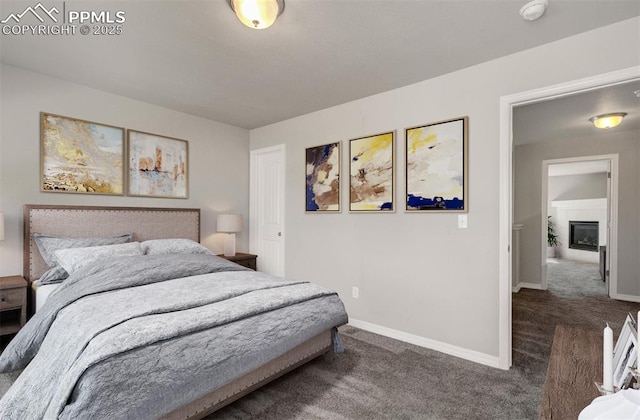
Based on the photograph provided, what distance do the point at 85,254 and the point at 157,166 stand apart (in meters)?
1.32

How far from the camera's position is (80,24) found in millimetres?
2104

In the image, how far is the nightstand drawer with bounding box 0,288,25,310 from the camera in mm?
2391

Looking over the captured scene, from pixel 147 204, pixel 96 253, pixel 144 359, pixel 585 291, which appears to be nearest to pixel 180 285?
pixel 144 359

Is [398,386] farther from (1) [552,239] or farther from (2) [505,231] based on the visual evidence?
(1) [552,239]

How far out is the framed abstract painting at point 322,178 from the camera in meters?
3.54

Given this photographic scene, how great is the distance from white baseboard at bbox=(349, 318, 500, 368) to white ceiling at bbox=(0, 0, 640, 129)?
2374 mm

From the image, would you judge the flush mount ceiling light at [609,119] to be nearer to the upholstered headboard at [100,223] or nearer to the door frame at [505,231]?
the door frame at [505,231]

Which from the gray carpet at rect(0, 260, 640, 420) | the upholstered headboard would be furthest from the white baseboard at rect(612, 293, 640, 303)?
the upholstered headboard

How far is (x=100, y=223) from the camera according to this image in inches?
123

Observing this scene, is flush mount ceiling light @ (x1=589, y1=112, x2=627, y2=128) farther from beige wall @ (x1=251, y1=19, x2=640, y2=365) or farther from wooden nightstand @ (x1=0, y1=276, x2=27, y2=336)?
wooden nightstand @ (x1=0, y1=276, x2=27, y2=336)

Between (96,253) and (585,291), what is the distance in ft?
21.3

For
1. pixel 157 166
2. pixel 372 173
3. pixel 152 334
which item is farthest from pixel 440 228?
pixel 157 166

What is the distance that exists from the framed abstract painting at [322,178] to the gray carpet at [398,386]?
1417 millimetres

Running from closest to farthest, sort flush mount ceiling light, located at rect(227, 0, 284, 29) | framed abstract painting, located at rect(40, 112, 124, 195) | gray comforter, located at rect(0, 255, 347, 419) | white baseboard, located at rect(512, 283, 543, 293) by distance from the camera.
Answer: gray comforter, located at rect(0, 255, 347, 419) < flush mount ceiling light, located at rect(227, 0, 284, 29) < framed abstract painting, located at rect(40, 112, 124, 195) < white baseboard, located at rect(512, 283, 543, 293)
